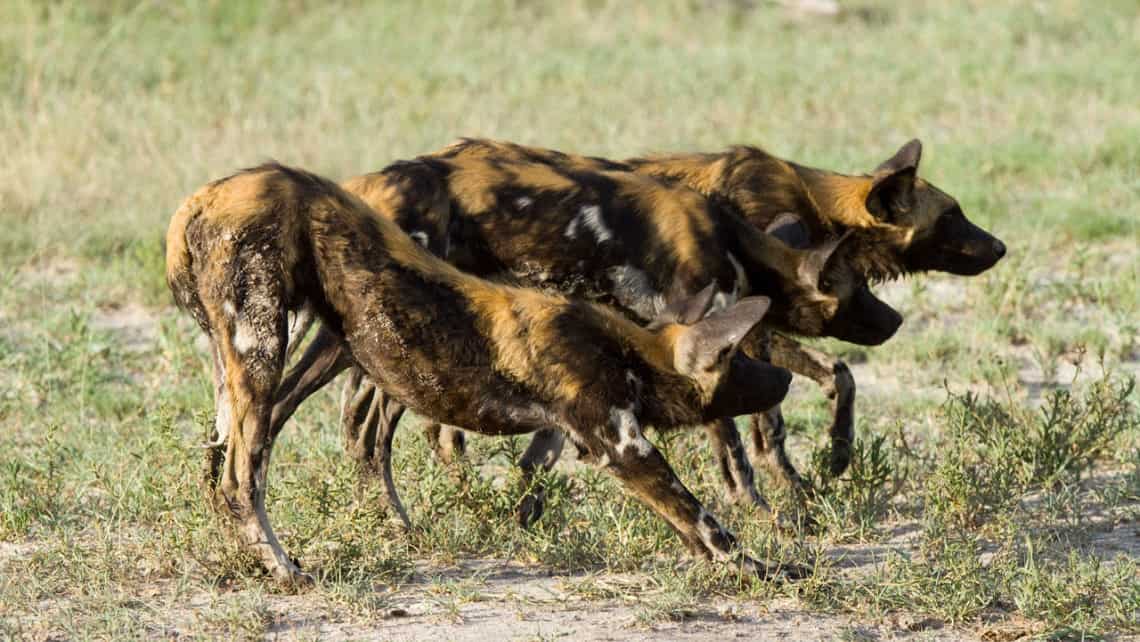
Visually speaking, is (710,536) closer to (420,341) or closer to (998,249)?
(420,341)

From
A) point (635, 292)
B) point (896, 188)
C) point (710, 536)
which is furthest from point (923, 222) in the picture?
point (710, 536)

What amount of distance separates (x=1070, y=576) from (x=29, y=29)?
31.2 ft

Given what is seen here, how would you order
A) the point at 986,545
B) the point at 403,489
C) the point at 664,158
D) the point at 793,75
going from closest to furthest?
1. the point at 986,545
2. the point at 403,489
3. the point at 664,158
4. the point at 793,75

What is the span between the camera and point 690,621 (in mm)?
5230

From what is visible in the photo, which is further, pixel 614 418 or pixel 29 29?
pixel 29 29

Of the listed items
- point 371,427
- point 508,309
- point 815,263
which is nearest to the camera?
point 508,309

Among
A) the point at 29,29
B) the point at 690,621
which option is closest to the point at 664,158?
the point at 690,621

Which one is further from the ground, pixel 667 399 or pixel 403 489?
pixel 667 399

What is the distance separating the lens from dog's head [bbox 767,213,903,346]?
641cm

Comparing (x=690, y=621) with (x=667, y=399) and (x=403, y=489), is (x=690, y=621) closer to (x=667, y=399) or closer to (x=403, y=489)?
(x=667, y=399)

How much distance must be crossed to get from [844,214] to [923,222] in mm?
313

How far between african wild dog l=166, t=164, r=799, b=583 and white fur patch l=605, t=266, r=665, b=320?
0.77 m

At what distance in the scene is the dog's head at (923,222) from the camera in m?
6.73

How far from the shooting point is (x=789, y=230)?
663 cm
